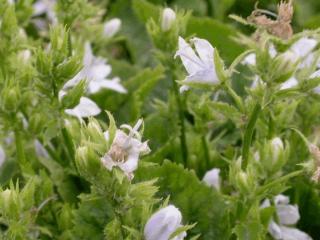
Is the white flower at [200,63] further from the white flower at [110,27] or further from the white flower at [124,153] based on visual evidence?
the white flower at [110,27]

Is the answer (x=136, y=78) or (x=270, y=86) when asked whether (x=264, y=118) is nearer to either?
(x=270, y=86)

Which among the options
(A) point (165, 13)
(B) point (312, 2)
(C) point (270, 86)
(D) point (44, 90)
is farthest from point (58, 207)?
(B) point (312, 2)

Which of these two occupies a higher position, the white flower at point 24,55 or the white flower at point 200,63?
the white flower at point 200,63

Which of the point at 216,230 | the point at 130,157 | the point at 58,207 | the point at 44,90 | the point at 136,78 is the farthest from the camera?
the point at 136,78

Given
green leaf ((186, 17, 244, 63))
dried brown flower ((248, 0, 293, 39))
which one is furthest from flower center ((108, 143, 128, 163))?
green leaf ((186, 17, 244, 63))

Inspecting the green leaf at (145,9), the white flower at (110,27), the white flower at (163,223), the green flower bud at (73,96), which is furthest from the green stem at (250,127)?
the green leaf at (145,9)

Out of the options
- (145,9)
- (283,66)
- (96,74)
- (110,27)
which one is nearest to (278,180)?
(283,66)
